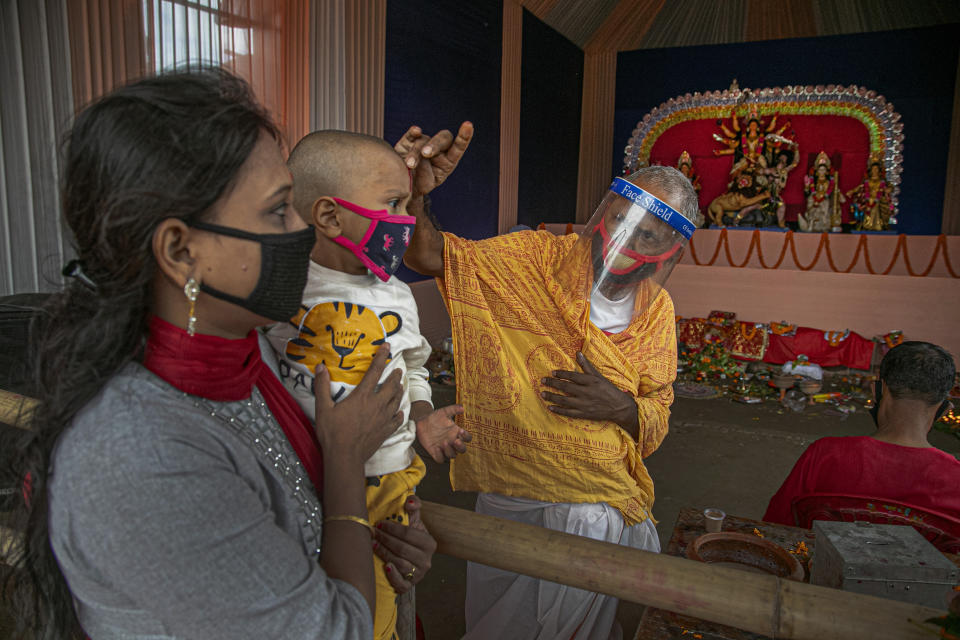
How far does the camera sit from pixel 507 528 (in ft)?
3.41

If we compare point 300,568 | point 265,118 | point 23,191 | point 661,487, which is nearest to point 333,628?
point 300,568

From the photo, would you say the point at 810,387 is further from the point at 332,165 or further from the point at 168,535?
the point at 168,535

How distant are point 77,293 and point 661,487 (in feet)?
11.8

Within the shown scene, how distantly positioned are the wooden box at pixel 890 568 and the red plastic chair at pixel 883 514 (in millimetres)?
431

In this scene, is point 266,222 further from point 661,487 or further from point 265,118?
point 661,487

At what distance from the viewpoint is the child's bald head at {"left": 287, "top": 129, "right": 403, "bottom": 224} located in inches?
49.8

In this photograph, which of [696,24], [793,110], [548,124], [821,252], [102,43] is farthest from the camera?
[696,24]

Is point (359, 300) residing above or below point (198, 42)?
below

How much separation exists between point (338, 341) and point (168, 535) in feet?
1.87

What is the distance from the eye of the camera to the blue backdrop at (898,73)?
8945 mm

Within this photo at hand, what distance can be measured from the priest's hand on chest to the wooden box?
60cm

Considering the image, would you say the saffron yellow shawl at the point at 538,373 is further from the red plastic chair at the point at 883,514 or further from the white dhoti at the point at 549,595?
the red plastic chair at the point at 883,514

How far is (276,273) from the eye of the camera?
83 centimetres

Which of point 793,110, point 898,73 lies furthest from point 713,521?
point 898,73
